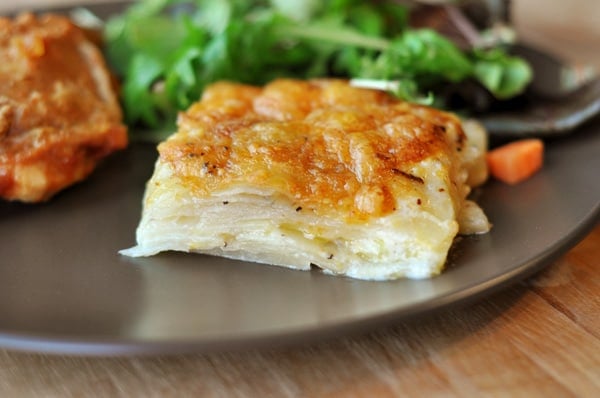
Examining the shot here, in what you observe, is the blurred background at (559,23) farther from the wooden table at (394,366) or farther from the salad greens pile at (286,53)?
the wooden table at (394,366)

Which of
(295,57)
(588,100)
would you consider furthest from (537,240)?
(295,57)

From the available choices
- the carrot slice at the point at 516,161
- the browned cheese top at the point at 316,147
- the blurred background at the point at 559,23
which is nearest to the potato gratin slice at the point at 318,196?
the browned cheese top at the point at 316,147

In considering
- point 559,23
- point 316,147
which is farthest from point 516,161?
point 559,23

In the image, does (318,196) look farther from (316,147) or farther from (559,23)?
(559,23)

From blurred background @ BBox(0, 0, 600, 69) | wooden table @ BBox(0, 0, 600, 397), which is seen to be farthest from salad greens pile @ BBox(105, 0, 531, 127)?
wooden table @ BBox(0, 0, 600, 397)

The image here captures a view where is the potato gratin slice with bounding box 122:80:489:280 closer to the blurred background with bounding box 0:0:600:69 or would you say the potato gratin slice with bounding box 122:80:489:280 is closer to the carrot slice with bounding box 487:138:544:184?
the carrot slice with bounding box 487:138:544:184
